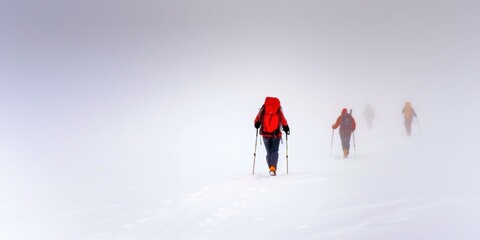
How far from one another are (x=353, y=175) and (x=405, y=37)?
16782 cm

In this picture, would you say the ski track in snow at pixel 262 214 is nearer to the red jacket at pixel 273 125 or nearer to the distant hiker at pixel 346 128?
the red jacket at pixel 273 125

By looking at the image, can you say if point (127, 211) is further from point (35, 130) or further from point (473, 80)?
point (35, 130)

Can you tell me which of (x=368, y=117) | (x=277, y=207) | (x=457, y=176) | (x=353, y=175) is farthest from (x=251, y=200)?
(x=368, y=117)

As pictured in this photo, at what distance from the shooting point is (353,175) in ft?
26.9

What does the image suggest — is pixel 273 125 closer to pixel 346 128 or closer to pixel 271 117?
pixel 271 117

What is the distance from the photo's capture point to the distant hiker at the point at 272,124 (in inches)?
338

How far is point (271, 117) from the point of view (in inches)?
338

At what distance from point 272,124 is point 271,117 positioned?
0.49 ft

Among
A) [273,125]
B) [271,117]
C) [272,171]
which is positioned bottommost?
[272,171]

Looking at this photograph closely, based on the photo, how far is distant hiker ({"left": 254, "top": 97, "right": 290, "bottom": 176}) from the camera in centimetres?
858

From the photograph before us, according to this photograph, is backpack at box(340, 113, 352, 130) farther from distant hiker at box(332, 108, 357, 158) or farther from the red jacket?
the red jacket

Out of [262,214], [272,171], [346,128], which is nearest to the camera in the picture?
[262,214]

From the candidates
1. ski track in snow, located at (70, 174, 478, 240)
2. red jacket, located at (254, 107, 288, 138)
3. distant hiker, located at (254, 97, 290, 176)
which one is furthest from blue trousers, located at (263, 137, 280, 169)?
ski track in snow, located at (70, 174, 478, 240)

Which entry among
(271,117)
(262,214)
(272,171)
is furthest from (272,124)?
(262,214)
